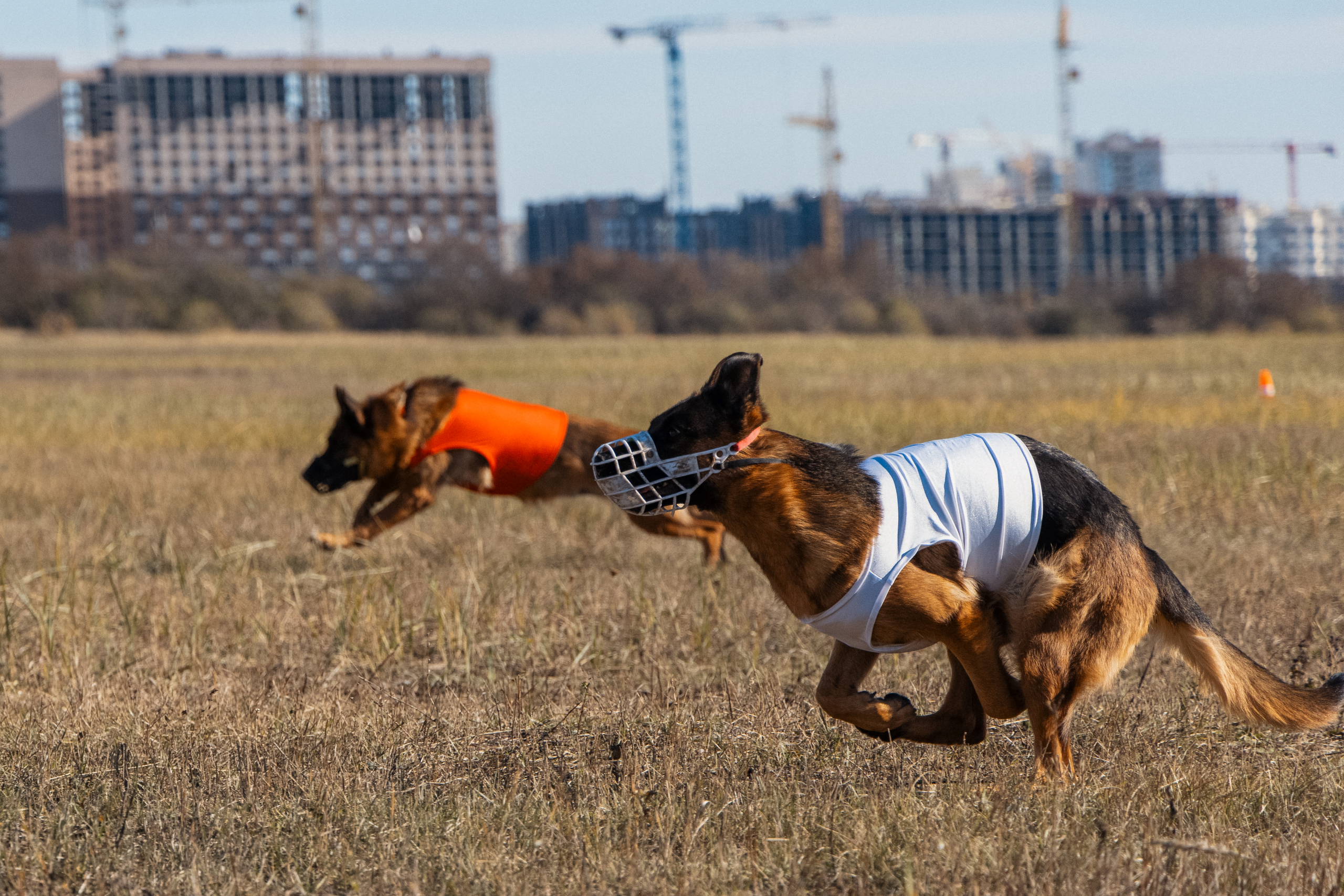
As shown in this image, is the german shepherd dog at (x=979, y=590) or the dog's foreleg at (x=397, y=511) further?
the dog's foreleg at (x=397, y=511)

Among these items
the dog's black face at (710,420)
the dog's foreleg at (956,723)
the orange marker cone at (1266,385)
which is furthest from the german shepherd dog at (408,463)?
the orange marker cone at (1266,385)

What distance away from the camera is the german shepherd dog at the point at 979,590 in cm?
367

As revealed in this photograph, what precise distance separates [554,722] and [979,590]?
1754 millimetres

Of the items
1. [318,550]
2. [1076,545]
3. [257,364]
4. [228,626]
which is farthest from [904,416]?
[257,364]

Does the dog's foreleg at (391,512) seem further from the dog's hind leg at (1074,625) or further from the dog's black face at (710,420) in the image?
the dog's hind leg at (1074,625)

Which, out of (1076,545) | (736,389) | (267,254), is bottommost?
(1076,545)

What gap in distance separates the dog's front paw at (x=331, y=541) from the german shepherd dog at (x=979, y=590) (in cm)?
425

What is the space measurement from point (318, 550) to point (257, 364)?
24.3 meters

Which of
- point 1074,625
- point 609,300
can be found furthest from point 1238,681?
point 609,300

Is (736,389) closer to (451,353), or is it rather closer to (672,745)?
(672,745)

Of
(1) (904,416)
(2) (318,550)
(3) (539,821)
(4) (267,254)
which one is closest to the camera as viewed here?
(3) (539,821)

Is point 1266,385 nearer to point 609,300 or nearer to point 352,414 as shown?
point 352,414

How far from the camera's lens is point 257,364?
30625 millimetres

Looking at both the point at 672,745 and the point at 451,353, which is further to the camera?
the point at 451,353
